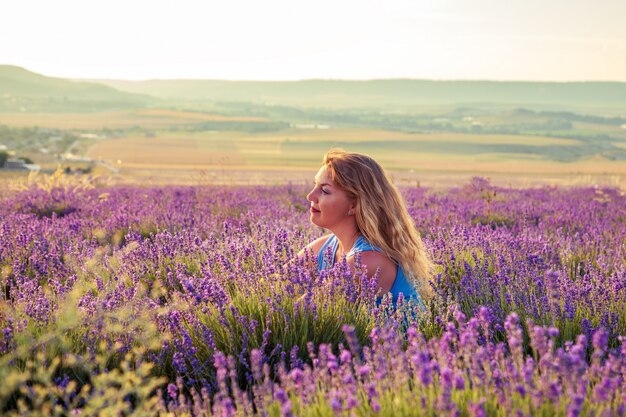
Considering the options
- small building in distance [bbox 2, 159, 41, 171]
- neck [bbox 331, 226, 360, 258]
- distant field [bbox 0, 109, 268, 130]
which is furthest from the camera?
distant field [bbox 0, 109, 268, 130]

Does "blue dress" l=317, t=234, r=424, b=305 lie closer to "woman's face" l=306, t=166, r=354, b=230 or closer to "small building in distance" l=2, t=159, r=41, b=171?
"woman's face" l=306, t=166, r=354, b=230

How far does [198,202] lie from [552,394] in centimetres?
705

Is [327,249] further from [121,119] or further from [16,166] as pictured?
[121,119]

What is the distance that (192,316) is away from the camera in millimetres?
3062

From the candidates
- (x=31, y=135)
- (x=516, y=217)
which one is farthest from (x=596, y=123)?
(x=516, y=217)

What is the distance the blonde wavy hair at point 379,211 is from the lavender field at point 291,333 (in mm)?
273

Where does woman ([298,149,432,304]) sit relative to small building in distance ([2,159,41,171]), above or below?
above

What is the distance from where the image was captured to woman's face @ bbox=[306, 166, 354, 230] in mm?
4023

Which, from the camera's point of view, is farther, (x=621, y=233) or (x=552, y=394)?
(x=621, y=233)

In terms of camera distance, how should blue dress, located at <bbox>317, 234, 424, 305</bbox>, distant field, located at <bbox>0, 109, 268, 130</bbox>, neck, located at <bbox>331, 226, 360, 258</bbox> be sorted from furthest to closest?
distant field, located at <bbox>0, 109, 268, 130</bbox>
neck, located at <bbox>331, 226, 360, 258</bbox>
blue dress, located at <bbox>317, 234, 424, 305</bbox>

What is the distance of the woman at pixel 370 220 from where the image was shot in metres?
3.86

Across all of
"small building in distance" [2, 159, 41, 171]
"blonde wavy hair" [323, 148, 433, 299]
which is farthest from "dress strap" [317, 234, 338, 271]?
"small building in distance" [2, 159, 41, 171]

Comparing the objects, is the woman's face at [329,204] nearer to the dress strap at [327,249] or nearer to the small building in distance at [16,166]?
the dress strap at [327,249]

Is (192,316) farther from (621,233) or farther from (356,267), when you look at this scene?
(621,233)
